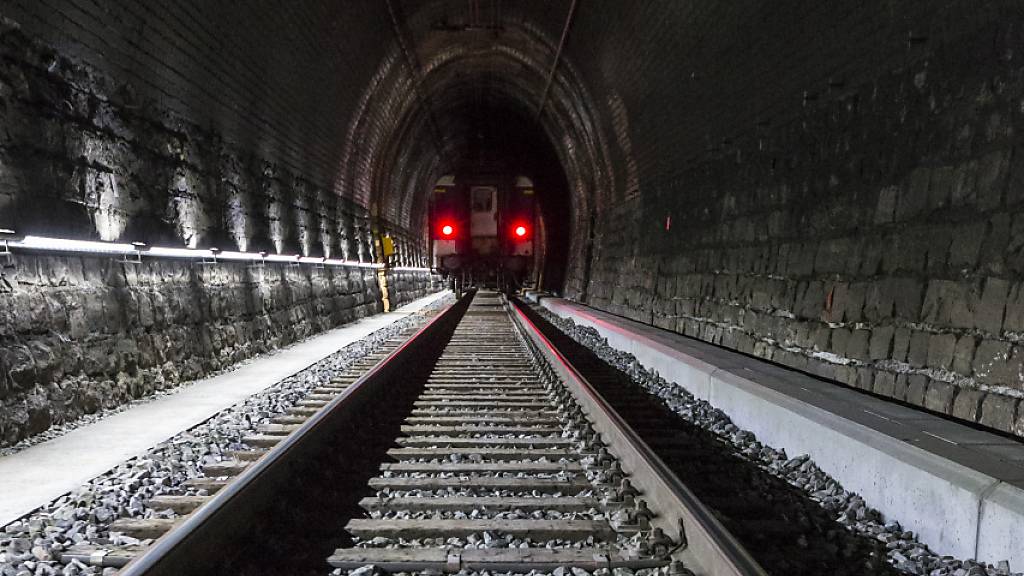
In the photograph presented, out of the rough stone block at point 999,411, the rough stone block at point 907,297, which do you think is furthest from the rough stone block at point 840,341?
the rough stone block at point 999,411

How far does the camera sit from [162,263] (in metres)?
6.65

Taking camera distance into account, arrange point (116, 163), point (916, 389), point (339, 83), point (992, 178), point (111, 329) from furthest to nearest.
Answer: point (339, 83) → point (116, 163) → point (111, 329) → point (916, 389) → point (992, 178)

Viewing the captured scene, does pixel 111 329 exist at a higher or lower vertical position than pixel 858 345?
higher

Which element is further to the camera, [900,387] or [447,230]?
[447,230]

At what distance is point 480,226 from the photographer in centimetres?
2595

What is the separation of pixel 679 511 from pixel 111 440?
11.9ft

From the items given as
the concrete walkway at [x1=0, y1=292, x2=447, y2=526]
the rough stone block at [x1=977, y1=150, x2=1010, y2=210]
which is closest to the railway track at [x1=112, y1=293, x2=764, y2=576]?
the concrete walkway at [x1=0, y1=292, x2=447, y2=526]

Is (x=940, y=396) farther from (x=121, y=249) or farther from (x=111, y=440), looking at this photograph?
(x=121, y=249)

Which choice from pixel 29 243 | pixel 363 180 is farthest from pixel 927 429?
pixel 363 180

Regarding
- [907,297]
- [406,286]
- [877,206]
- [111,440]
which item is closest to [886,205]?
[877,206]

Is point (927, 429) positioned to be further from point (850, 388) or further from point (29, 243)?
point (29, 243)

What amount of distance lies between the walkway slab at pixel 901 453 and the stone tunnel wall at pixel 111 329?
468 centimetres

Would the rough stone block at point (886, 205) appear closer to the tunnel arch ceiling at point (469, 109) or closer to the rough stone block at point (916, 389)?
the rough stone block at point (916, 389)

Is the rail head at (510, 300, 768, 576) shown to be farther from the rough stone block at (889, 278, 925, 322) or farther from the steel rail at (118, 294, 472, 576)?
the rough stone block at (889, 278, 925, 322)
